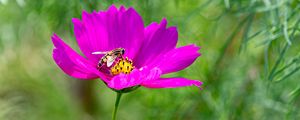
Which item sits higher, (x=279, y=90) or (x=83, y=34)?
(x=83, y=34)

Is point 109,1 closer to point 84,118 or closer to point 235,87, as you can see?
point 235,87

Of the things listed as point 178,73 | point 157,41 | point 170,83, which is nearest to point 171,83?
point 170,83

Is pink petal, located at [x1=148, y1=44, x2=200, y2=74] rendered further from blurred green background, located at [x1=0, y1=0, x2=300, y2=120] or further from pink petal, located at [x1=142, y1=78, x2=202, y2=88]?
blurred green background, located at [x1=0, y1=0, x2=300, y2=120]

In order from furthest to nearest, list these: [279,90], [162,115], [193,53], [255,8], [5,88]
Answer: [5,88] < [162,115] < [279,90] < [255,8] < [193,53]

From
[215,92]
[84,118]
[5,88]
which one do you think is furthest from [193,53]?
[5,88]

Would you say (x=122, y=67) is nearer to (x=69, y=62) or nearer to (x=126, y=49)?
(x=126, y=49)
